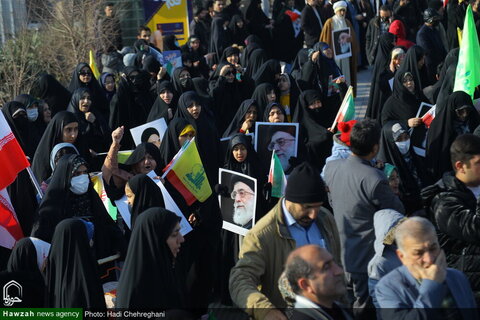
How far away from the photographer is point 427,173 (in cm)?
841

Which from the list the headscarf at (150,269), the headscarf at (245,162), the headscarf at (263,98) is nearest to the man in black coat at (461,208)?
the headscarf at (150,269)

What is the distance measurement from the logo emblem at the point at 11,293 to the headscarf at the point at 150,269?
0.68 m

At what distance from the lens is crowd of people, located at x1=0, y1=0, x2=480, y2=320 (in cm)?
446

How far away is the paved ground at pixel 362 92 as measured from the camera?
14.1 meters

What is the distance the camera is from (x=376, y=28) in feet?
50.4

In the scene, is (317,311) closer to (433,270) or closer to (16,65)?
(433,270)

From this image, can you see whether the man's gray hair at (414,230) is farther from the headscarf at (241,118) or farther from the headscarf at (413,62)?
the headscarf at (413,62)

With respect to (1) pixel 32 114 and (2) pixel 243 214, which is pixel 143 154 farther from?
(1) pixel 32 114

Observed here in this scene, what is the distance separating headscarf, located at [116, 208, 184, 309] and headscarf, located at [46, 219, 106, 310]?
312 mm

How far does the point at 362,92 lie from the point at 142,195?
936 centimetres

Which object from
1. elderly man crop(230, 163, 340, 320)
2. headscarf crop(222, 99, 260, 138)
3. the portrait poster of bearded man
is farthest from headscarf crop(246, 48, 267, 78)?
elderly man crop(230, 163, 340, 320)

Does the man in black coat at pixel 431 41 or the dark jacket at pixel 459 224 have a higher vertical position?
the dark jacket at pixel 459 224

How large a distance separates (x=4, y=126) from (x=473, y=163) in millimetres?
3931

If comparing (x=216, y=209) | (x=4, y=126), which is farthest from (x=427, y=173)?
(x=4, y=126)
